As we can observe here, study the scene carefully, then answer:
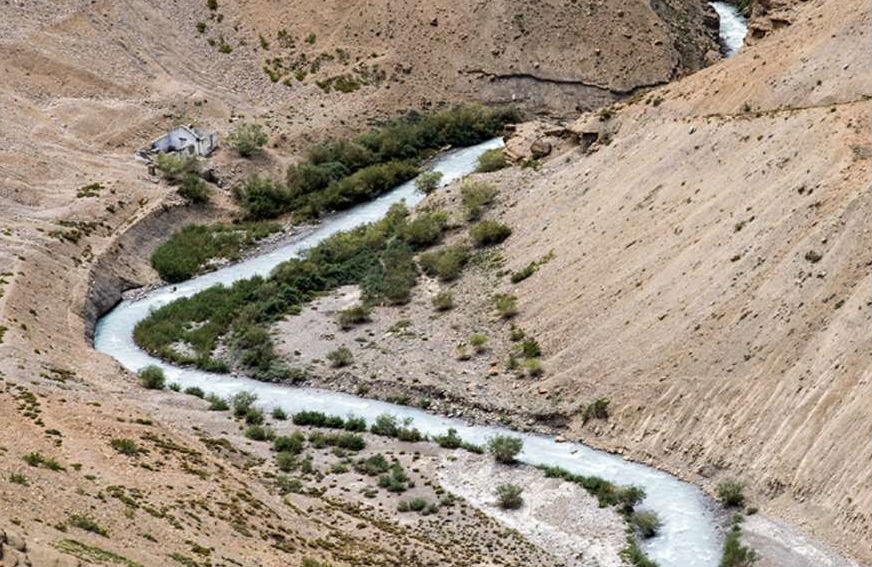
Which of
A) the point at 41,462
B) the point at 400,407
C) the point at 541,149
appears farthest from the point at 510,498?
the point at 541,149

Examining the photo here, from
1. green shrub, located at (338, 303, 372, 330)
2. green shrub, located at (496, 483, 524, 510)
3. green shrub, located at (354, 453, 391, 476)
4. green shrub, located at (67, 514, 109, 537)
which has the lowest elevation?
green shrub, located at (496, 483, 524, 510)

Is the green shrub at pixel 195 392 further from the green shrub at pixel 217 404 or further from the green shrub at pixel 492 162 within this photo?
the green shrub at pixel 492 162

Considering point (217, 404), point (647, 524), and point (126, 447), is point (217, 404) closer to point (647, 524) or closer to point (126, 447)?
point (126, 447)

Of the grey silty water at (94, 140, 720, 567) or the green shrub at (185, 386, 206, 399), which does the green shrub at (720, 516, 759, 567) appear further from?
the green shrub at (185, 386, 206, 399)

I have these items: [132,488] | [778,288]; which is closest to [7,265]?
[132,488]

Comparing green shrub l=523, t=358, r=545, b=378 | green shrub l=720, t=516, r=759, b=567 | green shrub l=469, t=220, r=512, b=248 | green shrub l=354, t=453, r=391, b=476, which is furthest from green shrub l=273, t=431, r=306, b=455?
green shrub l=469, t=220, r=512, b=248

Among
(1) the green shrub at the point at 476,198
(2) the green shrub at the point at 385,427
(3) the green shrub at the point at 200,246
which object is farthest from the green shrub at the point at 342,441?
(3) the green shrub at the point at 200,246
